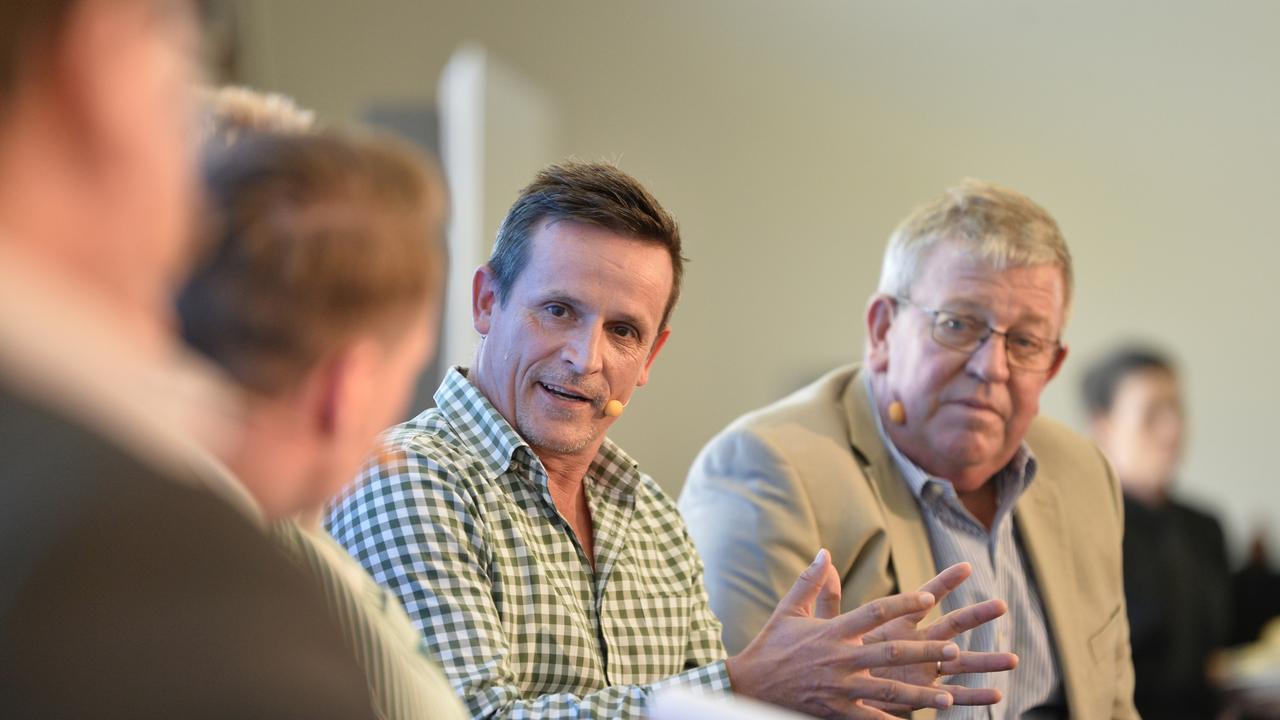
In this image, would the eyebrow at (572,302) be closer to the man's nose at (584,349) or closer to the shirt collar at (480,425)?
the man's nose at (584,349)

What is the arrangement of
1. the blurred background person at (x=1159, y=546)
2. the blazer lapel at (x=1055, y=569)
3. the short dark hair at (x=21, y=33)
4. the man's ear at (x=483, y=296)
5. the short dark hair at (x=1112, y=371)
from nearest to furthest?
the short dark hair at (x=21, y=33) → the man's ear at (x=483, y=296) → the blazer lapel at (x=1055, y=569) → the blurred background person at (x=1159, y=546) → the short dark hair at (x=1112, y=371)

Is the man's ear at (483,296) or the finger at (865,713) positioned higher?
the man's ear at (483,296)

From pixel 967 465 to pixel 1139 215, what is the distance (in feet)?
11.8

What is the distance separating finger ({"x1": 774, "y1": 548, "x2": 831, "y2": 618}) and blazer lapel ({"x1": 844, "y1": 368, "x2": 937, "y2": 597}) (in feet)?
1.53

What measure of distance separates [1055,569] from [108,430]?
2.07 metres

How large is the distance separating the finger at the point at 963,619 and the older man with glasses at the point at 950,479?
1.14 feet

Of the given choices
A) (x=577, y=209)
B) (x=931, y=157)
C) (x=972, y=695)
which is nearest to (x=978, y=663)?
(x=972, y=695)

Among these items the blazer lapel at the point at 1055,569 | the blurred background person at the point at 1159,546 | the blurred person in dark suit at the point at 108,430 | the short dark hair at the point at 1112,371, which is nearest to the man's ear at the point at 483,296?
the blazer lapel at the point at 1055,569

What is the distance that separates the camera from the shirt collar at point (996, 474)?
2264 mm

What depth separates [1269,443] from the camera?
212 inches

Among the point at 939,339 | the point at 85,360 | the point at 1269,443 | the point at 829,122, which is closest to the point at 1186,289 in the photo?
the point at 1269,443

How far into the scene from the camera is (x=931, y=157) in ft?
18.0

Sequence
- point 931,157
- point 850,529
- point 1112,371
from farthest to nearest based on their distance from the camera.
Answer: point 931,157 → point 1112,371 → point 850,529

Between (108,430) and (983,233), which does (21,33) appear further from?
(983,233)
